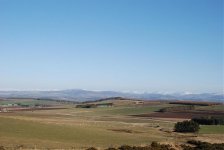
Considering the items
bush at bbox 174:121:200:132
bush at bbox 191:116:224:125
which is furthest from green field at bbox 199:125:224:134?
bush at bbox 191:116:224:125

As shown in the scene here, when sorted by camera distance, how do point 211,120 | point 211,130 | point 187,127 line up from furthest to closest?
1. point 211,120
2. point 211,130
3. point 187,127

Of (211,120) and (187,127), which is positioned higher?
(211,120)

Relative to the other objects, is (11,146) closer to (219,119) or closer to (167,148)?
(167,148)

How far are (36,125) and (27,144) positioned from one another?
23606 millimetres

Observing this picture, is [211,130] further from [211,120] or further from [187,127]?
[211,120]

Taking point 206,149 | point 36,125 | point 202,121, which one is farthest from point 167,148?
point 202,121

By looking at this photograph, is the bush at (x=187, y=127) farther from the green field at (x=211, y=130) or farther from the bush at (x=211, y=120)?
the bush at (x=211, y=120)

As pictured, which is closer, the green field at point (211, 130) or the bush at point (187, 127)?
the green field at point (211, 130)

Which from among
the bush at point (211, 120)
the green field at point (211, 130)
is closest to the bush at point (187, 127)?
the green field at point (211, 130)

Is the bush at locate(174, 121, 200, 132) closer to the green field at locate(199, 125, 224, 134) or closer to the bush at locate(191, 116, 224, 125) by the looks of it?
the green field at locate(199, 125, 224, 134)

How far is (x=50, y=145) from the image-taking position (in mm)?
44688

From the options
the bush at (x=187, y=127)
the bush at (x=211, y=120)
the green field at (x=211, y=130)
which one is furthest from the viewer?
the bush at (x=211, y=120)

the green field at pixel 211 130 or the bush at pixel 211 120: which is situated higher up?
the bush at pixel 211 120

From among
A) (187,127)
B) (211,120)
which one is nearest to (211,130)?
(187,127)
